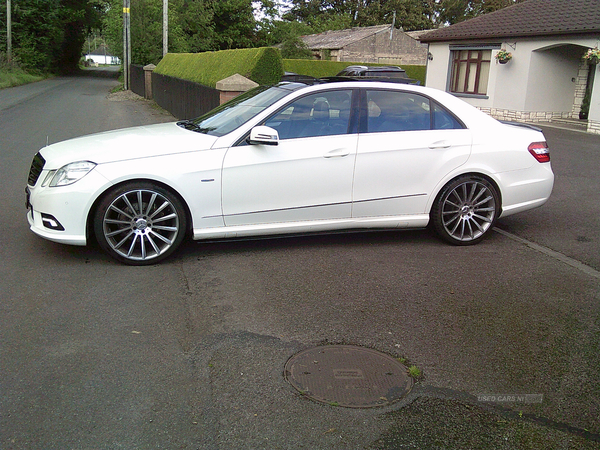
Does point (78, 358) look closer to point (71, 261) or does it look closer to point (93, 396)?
point (93, 396)

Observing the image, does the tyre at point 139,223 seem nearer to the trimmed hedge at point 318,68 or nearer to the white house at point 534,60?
the white house at point 534,60

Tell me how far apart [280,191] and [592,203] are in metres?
5.21

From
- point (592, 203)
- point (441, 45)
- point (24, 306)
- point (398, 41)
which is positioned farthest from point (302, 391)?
point (398, 41)

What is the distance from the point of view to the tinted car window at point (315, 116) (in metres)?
5.90

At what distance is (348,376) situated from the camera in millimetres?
3738

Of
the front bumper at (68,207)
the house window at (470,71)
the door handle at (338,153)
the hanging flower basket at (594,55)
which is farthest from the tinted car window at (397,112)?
the house window at (470,71)

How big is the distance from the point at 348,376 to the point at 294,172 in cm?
250

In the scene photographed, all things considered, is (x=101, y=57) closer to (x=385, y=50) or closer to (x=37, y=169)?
(x=385, y=50)

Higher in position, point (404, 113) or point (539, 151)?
point (404, 113)

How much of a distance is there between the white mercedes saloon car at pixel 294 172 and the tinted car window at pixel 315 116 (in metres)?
0.01

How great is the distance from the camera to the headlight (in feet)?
17.5

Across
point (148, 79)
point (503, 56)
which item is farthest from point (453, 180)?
point (148, 79)

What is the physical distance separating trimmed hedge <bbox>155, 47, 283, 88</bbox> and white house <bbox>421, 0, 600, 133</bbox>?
11028mm

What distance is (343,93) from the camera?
6.12 meters
